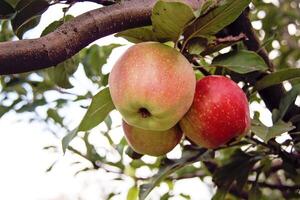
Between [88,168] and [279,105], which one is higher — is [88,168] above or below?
below

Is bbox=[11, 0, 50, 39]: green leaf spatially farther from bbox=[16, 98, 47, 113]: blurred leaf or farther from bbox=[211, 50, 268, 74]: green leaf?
bbox=[16, 98, 47, 113]: blurred leaf

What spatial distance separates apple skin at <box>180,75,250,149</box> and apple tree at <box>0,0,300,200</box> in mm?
44

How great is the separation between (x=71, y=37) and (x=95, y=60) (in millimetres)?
803

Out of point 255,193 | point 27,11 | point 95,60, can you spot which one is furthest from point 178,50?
point 95,60

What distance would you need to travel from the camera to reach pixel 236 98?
2.75ft

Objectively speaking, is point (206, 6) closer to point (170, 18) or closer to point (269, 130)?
point (170, 18)

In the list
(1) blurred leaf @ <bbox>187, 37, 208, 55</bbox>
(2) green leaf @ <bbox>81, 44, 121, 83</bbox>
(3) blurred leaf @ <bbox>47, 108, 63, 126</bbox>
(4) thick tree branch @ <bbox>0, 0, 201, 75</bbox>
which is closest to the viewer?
(4) thick tree branch @ <bbox>0, 0, 201, 75</bbox>

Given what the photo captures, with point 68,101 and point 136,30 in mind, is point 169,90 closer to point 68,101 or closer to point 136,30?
point 136,30

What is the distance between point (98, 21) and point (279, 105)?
1.56 feet

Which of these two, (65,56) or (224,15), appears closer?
(65,56)

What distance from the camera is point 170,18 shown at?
74 cm

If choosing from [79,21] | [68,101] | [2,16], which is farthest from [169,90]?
[68,101]

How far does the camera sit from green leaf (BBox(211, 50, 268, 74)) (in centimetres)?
86

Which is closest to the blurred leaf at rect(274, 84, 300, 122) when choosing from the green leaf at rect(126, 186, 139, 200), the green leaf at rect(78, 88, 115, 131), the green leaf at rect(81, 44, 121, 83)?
the green leaf at rect(78, 88, 115, 131)
